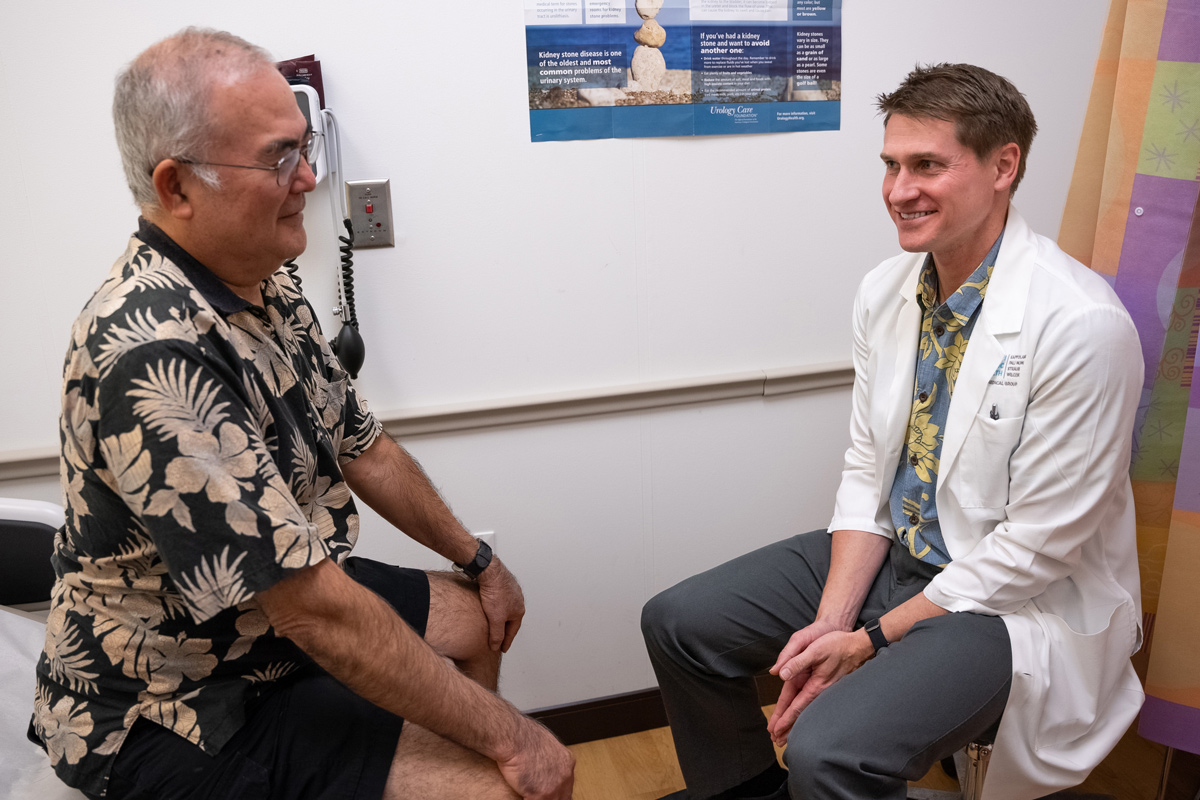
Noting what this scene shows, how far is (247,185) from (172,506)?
15.7 inches

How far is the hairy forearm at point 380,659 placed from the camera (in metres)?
1.06

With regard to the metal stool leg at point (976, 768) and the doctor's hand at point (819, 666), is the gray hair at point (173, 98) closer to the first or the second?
the doctor's hand at point (819, 666)

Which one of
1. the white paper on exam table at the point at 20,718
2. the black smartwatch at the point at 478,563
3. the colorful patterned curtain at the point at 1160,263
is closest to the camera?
the white paper on exam table at the point at 20,718

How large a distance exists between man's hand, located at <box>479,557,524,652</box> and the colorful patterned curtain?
115 centimetres

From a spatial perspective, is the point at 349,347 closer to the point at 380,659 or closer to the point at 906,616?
the point at 380,659

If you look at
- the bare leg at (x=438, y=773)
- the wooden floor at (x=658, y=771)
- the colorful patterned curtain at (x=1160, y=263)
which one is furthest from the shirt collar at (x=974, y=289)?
the wooden floor at (x=658, y=771)

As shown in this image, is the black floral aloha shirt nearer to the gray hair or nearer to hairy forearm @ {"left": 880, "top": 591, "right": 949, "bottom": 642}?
the gray hair

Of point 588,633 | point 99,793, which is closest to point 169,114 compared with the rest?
point 99,793

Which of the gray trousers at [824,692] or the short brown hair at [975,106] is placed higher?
the short brown hair at [975,106]

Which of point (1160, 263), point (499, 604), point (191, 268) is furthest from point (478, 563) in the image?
point (1160, 263)

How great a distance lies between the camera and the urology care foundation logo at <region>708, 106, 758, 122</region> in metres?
1.90

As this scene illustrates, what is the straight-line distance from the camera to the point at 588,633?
7.03ft

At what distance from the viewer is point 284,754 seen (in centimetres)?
117

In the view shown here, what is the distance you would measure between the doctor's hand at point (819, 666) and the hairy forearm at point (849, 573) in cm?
10
